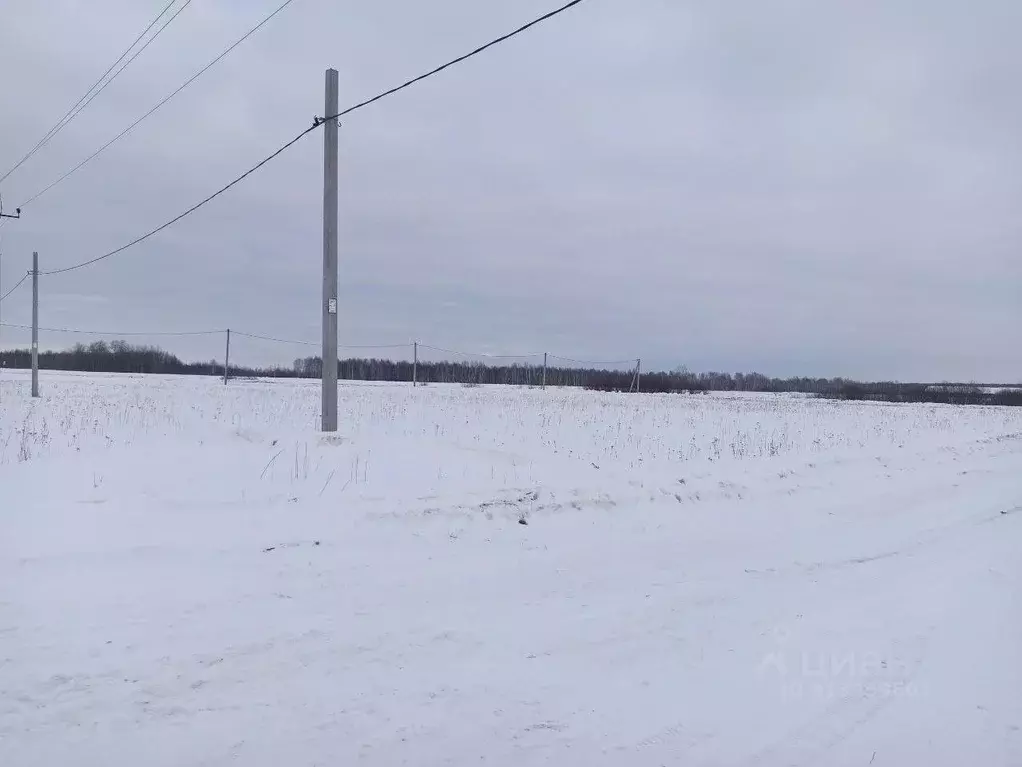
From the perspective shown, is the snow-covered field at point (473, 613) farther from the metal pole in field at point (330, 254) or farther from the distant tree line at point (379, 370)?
the distant tree line at point (379, 370)

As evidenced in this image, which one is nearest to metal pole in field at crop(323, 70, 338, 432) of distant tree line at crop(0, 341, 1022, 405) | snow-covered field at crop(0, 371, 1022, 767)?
snow-covered field at crop(0, 371, 1022, 767)

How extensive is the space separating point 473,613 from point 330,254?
24.5ft

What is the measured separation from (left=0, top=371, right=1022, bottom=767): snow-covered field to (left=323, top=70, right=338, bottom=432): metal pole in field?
2.99 feet

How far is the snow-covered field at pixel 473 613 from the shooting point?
141 inches

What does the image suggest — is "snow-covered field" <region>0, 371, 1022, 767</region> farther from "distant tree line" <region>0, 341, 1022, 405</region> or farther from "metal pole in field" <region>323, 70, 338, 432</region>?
"distant tree line" <region>0, 341, 1022, 405</region>

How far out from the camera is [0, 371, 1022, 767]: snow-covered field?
11.8 feet

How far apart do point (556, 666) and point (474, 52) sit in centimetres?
721

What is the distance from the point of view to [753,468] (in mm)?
12484

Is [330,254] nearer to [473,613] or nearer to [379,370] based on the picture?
[473,613]

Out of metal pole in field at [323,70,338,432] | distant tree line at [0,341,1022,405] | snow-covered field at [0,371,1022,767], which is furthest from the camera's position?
distant tree line at [0,341,1022,405]

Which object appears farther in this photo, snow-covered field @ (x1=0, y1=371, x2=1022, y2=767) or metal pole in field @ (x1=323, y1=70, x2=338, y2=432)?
metal pole in field @ (x1=323, y1=70, x2=338, y2=432)

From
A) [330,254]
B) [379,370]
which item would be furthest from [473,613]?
[379,370]

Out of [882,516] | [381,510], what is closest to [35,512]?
[381,510]

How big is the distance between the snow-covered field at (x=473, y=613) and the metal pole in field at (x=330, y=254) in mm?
911
